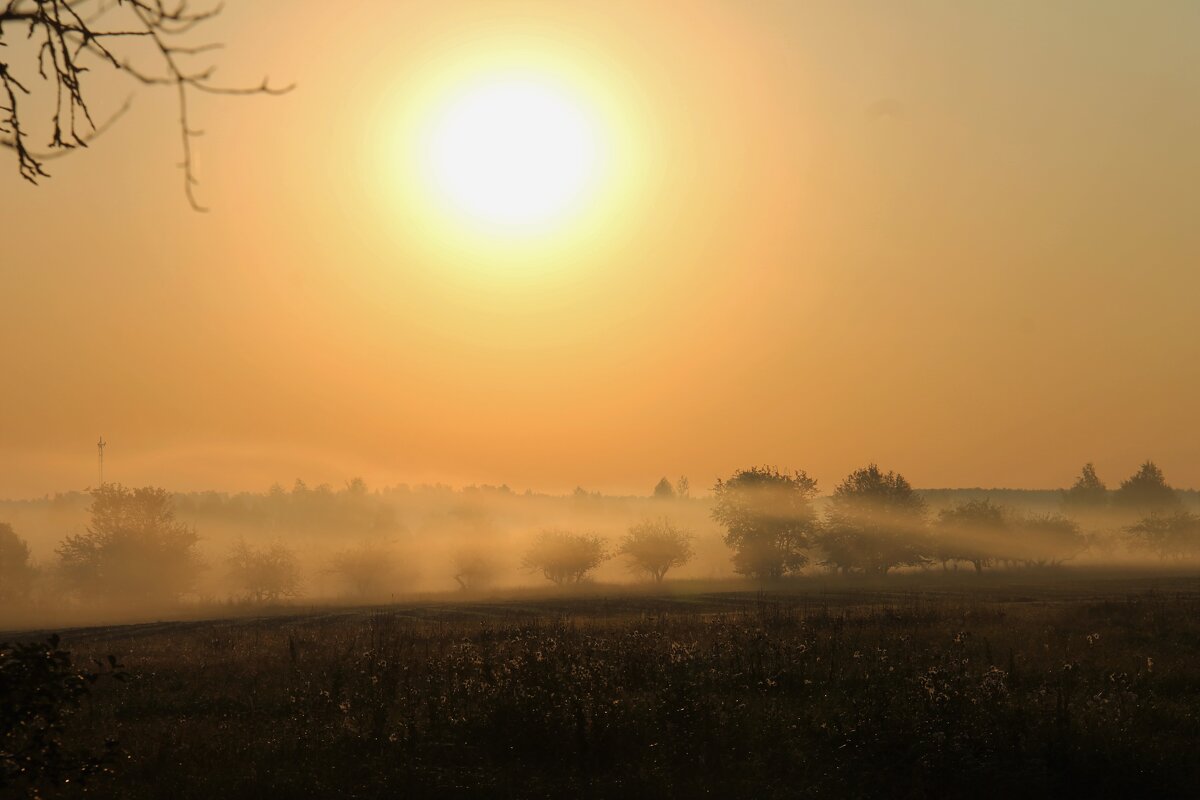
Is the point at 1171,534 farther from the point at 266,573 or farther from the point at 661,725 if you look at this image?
the point at 661,725

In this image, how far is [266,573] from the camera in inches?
3809

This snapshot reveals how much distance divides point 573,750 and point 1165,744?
300 inches

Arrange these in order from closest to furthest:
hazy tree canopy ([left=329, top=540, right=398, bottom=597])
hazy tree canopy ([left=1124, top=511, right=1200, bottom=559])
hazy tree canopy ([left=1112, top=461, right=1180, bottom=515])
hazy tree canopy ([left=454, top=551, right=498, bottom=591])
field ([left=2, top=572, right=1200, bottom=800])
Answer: field ([left=2, top=572, right=1200, bottom=800])
hazy tree canopy ([left=329, top=540, right=398, bottom=597])
hazy tree canopy ([left=454, top=551, right=498, bottom=591])
hazy tree canopy ([left=1124, top=511, right=1200, bottom=559])
hazy tree canopy ([left=1112, top=461, right=1180, bottom=515])

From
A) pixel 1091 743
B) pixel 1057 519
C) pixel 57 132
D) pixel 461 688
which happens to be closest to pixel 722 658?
pixel 461 688

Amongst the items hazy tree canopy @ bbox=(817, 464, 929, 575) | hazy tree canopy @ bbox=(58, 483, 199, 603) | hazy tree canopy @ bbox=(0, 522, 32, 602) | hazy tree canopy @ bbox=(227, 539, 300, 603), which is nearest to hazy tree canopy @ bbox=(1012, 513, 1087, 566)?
hazy tree canopy @ bbox=(817, 464, 929, 575)

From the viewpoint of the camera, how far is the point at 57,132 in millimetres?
4391

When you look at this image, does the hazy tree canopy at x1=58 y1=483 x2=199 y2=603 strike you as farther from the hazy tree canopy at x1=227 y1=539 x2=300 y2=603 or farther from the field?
the field

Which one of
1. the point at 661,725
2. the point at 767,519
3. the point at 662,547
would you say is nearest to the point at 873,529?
the point at 767,519

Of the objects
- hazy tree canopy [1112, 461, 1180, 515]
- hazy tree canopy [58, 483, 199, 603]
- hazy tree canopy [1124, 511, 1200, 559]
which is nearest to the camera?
hazy tree canopy [58, 483, 199, 603]

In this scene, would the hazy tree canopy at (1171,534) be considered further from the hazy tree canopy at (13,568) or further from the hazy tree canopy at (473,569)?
the hazy tree canopy at (13,568)

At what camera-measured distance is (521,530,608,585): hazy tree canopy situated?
A: 102 meters

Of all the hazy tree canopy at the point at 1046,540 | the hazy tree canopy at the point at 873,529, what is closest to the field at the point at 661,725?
the hazy tree canopy at the point at 873,529

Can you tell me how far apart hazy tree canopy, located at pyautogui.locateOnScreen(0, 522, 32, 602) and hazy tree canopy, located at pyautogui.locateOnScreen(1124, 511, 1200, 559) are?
129891mm

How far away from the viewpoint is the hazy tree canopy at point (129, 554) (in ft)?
289
